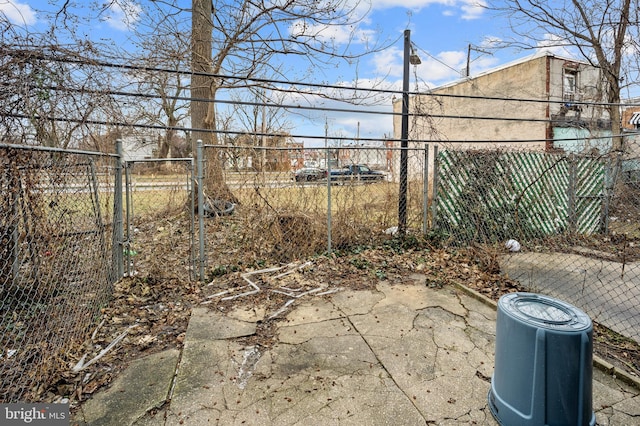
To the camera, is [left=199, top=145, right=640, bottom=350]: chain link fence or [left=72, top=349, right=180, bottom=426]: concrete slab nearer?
[left=72, top=349, right=180, bottom=426]: concrete slab

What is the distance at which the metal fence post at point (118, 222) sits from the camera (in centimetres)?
381

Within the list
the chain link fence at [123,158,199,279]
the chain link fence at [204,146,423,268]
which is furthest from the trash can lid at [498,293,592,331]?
the chain link fence at [123,158,199,279]

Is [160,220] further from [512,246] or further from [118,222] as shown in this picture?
[512,246]

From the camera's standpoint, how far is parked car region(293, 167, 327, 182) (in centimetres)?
505

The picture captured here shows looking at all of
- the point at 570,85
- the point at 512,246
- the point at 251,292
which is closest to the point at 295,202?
the point at 251,292

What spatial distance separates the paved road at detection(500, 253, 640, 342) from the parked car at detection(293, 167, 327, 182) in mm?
2913

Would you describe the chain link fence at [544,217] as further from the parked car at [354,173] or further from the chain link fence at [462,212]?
the parked car at [354,173]

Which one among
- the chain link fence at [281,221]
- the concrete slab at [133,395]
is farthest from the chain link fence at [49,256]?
the concrete slab at [133,395]

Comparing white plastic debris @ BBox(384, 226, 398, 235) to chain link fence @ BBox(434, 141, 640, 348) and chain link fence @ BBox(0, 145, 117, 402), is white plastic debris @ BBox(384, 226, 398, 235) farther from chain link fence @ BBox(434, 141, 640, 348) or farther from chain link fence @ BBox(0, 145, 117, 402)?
chain link fence @ BBox(0, 145, 117, 402)

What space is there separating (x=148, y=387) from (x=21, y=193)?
1998 millimetres

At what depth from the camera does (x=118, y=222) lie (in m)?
3.97

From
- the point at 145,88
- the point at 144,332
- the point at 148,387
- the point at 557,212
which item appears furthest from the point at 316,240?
the point at 557,212

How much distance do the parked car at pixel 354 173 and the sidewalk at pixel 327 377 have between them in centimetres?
238

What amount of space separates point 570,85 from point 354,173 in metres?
14.5
